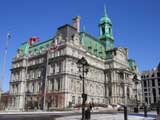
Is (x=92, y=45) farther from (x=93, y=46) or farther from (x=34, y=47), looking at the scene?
(x=34, y=47)

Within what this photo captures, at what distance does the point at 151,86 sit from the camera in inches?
4958

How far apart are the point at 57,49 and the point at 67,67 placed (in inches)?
316

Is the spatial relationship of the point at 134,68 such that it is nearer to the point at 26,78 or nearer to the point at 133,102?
the point at 133,102

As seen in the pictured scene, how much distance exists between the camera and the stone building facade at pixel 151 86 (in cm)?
12281

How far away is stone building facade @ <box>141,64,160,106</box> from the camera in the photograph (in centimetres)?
12281

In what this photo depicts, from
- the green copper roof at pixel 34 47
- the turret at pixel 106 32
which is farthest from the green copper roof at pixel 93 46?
the green copper roof at pixel 34 47

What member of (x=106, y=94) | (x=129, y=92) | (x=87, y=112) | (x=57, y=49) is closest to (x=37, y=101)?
(x=57, y=49)

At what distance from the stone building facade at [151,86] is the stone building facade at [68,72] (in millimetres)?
36000

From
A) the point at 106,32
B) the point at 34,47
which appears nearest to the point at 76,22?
the point at 106,32

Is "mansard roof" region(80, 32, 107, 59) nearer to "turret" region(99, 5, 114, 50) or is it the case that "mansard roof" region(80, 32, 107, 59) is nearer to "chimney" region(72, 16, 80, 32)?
"chimney" region(72, 16, 80, 32)

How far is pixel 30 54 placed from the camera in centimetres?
8575

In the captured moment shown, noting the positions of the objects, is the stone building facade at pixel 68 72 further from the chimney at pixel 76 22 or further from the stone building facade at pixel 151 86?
the stone building facade at pixel 151 86

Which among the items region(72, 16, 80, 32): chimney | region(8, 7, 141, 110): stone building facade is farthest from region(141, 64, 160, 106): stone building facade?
region(72, 16, 80, 32): chimney

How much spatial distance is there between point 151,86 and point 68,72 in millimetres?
74464
